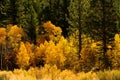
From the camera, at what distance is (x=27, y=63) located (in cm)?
7056

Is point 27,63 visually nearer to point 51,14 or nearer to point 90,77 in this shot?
point 51,14

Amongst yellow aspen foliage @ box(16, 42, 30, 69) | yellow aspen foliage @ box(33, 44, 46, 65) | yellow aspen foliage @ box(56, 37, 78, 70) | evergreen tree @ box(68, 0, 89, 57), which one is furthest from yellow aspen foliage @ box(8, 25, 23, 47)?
evergreen tree @ box(68, 0, 89, 57)

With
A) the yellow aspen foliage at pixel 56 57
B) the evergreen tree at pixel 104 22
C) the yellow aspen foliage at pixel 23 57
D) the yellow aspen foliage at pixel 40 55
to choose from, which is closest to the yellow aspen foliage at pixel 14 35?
the yellow aspen foliage at pixel 40 55

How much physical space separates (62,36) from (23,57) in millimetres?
9341

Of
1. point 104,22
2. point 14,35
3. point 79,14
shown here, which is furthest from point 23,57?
point 104,22

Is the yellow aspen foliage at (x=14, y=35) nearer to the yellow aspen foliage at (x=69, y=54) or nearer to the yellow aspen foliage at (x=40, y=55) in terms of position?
the yellow aspen foliage at (x=40, y=55)

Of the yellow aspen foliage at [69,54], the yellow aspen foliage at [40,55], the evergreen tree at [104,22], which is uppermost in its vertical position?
the evergreen tree at [104,22]

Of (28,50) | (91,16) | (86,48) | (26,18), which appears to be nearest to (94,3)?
(91,16)

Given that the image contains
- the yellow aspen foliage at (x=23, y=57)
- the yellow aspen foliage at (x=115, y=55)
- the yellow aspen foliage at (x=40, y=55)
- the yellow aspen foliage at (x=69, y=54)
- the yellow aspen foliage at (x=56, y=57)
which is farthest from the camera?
the yellow aspen foliage at (x=40, y=55)

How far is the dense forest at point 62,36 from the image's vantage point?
5288 cm

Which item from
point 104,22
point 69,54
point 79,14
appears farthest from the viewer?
point 69,54

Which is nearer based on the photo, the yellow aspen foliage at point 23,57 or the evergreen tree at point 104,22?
the evergreen tree at point 104,22

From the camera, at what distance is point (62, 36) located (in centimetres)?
7575

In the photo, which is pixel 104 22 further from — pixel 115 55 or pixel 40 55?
pixel 40 55
